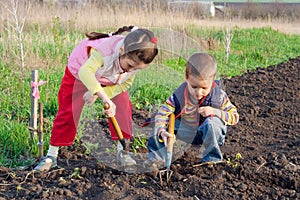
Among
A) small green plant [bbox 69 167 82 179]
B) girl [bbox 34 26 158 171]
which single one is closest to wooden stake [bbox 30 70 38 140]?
girl [bbox 34 26 158 171]

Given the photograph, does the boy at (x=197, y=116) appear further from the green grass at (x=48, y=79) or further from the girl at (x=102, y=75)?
the green grass at (x=48, y=79)

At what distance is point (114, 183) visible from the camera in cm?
291

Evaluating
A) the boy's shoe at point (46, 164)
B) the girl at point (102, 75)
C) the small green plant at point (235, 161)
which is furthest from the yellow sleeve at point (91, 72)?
the small green plant at point (235, 161)

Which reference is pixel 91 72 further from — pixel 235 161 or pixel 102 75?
pixel 235 161

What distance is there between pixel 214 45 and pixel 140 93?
5341 mm

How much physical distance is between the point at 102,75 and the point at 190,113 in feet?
2.33

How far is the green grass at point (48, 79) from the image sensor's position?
364 cm

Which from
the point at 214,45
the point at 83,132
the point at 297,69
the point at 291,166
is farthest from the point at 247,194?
the point at 214,45

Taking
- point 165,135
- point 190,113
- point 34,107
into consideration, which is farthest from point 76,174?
point 190,113

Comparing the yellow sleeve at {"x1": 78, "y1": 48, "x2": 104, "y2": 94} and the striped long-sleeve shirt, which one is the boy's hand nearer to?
the striped long-sleeve shirt

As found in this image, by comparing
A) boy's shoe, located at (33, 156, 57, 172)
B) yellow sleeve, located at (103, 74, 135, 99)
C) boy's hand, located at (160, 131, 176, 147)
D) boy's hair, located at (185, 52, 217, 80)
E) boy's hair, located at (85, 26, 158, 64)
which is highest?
boy's hair, located at (85, 26, 158, 64)

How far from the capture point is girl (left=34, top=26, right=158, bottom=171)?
2.87 metres

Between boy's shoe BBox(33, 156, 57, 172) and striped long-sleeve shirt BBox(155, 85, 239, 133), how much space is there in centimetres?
79

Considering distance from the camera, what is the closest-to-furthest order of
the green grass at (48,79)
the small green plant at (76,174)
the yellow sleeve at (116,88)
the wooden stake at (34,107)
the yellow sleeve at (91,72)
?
the yellow sleeve at (91,72)
the small green plant at (76,174)
the yellow sleeve at (116,88)
the wooden stake at (34,107)
the green grass at (48,79)
